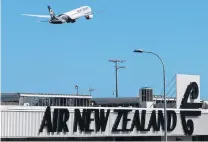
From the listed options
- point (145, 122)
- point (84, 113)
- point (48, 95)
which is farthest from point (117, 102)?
point (84, 113)

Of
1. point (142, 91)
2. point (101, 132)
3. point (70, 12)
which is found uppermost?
point (70, 12)

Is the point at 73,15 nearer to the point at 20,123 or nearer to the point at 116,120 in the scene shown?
the point at 116,120

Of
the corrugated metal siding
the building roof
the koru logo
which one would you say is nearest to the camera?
the corrugated metal siding

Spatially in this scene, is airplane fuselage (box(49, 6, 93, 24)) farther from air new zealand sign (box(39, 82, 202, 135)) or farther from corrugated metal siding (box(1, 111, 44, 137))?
corrugated metal siding (box(1, 111, 44, 137))

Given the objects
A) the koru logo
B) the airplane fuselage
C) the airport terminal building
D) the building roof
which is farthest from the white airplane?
the building roof

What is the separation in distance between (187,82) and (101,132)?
1479 centimetres

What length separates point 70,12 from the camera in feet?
165

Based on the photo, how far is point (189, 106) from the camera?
5703 centimetres

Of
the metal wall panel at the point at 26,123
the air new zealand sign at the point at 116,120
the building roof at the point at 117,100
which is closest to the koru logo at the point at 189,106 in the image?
the air new zealand sign at the point at 116,120

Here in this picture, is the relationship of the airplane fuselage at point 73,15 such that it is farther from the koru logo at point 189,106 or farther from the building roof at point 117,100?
the building roof at point 117,100

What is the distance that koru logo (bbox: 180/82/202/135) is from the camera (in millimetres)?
53844

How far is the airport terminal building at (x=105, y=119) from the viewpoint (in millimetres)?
42656

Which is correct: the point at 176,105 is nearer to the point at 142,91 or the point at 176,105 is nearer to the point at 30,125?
the point at 142,91

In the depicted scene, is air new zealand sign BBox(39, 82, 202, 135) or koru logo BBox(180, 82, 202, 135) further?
koru logo BBox(180, 82, 202, 135)
